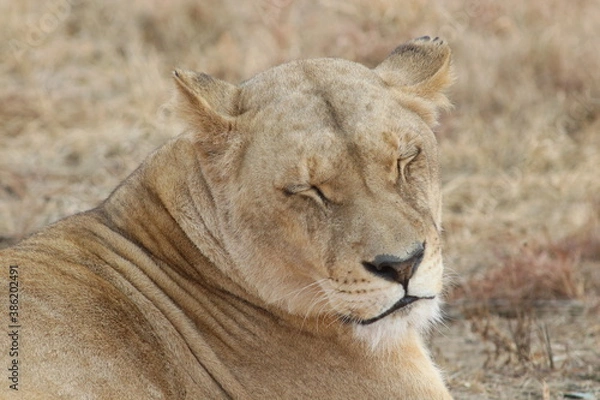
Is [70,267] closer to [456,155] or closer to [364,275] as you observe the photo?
[364,275]

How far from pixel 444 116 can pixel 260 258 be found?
21.6ft

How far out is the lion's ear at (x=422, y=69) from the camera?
475cm

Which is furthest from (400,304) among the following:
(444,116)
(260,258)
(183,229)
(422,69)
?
(444,116)

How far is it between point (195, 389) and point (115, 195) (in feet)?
3.17

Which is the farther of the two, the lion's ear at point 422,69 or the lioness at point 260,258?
the lion's ear at point 422,69

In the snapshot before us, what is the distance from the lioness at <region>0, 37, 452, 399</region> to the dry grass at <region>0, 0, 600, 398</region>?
1.69 m

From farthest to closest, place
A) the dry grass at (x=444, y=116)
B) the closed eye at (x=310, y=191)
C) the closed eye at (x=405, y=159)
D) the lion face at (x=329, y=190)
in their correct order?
the dry grass at (x=444, y=116) → the closed eye at (x=405, y=159) → the closed eye at (x=310, y=191) → the lion face at (x=329, y=190)

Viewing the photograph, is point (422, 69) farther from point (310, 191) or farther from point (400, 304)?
point (400, 304)

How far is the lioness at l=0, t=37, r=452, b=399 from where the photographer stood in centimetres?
398

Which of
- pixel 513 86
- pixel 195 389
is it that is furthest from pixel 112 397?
pixel 513 86

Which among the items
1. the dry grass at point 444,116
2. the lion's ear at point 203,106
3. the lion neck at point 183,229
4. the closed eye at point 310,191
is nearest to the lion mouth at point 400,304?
the lion neck at point 183,229

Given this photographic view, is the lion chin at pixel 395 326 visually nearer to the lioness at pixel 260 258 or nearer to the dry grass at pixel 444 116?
the lioness at pixel 260 258

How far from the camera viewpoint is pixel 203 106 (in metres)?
4.37

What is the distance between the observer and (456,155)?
32.8 feet
